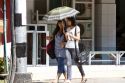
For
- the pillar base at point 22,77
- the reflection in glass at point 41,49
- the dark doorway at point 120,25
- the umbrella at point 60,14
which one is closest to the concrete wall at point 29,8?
the reflection in glass at point 41,49

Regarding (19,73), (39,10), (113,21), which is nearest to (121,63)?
(113,21)

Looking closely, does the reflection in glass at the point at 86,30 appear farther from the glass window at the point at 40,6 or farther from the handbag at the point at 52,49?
the handbag at the point at 52,49

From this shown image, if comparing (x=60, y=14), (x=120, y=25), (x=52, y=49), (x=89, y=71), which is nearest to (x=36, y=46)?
(x=89, y=71)

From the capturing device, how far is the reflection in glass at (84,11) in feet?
61.1

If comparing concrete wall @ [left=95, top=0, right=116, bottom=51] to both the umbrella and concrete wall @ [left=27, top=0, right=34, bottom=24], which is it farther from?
the umbrella

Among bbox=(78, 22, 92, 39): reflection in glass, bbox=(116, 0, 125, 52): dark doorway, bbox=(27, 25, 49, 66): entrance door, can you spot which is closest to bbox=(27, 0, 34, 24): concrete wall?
bbox=(78, 22, 92, 39): reflection in glass

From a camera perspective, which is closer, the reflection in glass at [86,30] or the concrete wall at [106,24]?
the concrete wall at [106,24]

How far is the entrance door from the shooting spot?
13891mm

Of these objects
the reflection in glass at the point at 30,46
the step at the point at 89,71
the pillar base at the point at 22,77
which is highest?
the reflection in glass at the point at 30,46

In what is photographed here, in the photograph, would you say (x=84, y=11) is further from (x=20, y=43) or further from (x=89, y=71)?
(x=20, y=43)

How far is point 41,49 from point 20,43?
429 centimetres

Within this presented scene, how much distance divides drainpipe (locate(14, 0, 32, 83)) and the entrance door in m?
3.98

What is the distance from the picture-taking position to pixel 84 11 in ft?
61.4

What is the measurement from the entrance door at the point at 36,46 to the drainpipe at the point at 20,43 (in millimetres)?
3984
